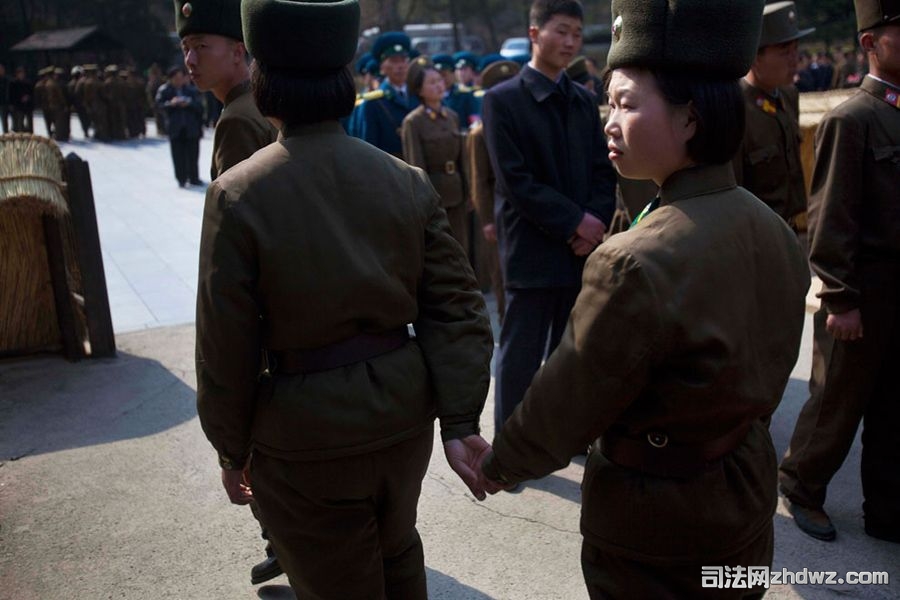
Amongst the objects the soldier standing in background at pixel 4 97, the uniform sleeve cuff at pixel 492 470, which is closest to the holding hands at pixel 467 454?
the uniform sleeve cuff at pixel 492 470

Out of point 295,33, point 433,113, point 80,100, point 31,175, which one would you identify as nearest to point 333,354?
point 295,33

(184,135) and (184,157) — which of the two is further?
(184,157)

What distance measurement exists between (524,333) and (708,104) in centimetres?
232

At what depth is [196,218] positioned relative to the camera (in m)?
11.6

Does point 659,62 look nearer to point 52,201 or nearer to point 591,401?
point 591,401

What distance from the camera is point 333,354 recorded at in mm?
2215

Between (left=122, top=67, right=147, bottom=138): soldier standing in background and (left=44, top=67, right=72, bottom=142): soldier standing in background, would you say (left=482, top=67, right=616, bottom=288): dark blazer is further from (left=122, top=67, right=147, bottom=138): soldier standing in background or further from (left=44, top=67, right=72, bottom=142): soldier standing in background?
(left=44, top=67, right=72, bottom=142): soldier standing in background

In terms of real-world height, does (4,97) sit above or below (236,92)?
below


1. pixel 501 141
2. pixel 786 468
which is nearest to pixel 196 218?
pixel 501 141

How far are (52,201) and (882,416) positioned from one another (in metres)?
4.54

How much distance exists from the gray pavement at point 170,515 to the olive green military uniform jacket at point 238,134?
1.51 metres

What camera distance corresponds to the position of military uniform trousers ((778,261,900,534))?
10.9 feet

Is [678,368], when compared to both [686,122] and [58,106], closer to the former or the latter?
[686,122]

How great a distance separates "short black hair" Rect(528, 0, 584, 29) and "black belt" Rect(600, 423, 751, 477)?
2466 mm
